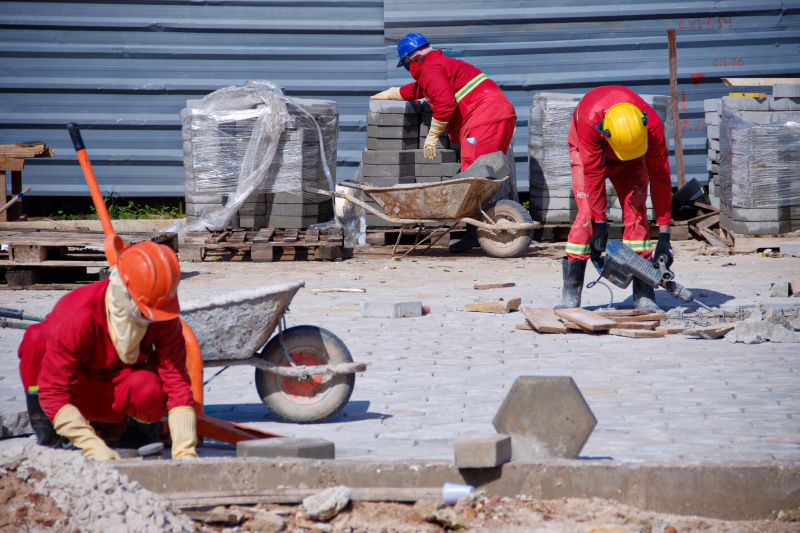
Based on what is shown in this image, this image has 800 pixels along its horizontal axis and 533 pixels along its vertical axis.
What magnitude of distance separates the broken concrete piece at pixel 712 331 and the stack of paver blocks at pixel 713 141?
6.72 metres

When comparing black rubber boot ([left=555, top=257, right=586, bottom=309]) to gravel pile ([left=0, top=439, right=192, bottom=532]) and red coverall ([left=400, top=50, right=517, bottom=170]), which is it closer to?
red coverall ([left=400, top=50, right=517, bottom=170])

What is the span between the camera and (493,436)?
155 inches

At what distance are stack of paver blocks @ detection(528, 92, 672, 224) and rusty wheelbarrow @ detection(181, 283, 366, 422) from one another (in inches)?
308

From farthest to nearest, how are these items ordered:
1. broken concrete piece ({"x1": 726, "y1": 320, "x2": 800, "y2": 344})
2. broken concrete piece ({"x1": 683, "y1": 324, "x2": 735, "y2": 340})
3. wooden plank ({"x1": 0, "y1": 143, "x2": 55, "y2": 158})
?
wooden plank ({"x1": 0, "y1": 143, "x2": 55, "y2": 158})
broken concrete piece ({"x1": 683, "y1": 324, "x2": 735, "y2": 340})
broken concrete piece ({"x1": 726, "y1": 320, "x2": 800, "y2": 344})

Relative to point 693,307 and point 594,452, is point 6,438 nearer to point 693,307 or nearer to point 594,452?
point 594,452

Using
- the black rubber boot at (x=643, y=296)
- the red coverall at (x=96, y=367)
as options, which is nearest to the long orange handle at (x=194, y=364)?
the red coverall at (x=96, y=367)

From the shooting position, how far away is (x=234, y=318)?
470 centimetres

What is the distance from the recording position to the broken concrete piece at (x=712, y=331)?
7023mm

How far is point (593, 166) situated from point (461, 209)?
3528 millimetres

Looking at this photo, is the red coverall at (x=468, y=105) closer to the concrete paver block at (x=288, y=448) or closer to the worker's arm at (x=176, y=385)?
the worker's arm at (x=176, y=385)

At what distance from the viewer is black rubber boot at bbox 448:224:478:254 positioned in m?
12.1

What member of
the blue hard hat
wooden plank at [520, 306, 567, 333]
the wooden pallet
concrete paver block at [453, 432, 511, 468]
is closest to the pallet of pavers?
the wooden pallet

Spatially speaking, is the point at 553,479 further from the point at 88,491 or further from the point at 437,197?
the point at 437,197

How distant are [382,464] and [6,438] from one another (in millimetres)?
1760
